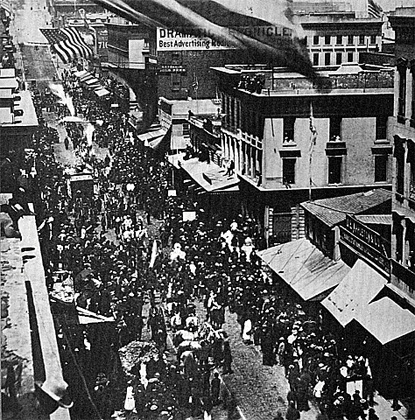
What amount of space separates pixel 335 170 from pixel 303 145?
52 cm

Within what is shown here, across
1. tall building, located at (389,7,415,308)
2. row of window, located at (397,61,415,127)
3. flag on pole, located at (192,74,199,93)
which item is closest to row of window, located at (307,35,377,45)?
tall building, located at (389,7,415,308)

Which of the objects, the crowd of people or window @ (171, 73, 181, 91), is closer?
the crowd of people

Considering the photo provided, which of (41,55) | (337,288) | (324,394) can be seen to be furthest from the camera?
(337,288)

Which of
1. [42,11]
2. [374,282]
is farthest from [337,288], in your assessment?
[42,11]

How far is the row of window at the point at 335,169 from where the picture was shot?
10320 mm

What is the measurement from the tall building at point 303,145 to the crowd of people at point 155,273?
0.51 m

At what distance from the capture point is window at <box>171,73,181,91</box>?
10.1 metres

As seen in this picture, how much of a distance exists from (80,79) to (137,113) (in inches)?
33.7

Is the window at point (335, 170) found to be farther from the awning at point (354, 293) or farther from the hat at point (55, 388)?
the hat at point (55, 388)

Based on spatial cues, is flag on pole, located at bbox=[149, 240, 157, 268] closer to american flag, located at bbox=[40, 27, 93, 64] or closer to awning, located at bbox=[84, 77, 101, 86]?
awning, located at bbox=[84, 77, 101, 86]

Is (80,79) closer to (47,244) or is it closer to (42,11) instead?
(42,11)

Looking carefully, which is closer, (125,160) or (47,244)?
(47,244)

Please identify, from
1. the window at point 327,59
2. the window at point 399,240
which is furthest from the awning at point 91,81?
the window at point 399,240

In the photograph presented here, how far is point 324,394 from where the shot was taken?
358 inches
